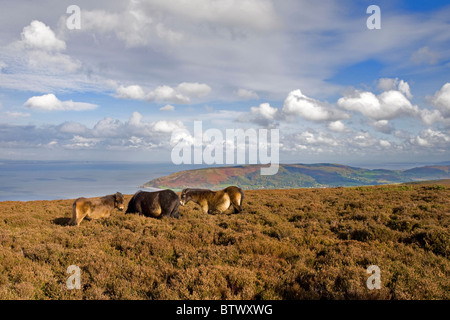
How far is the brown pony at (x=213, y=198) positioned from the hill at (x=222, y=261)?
1741 millimetres

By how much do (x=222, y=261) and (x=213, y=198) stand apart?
20.4 feet

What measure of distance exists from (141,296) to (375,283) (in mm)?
4724

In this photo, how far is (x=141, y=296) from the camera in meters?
4.77

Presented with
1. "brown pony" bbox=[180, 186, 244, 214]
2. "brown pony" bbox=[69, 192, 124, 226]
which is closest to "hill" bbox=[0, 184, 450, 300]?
"brown pony" bbox=[69, 192, 124, 226]

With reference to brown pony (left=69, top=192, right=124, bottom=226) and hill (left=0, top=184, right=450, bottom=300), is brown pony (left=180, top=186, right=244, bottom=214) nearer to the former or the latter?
hill (left=0, top=184, right=450, bottom=300)

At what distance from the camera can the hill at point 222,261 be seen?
4805 mm

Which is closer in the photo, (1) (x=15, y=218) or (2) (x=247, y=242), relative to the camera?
(2) (x=247, y=242)

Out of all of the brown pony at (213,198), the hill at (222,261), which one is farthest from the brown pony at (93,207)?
the brown pony at (213,198)

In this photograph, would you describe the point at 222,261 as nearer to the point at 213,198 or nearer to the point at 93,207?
the point at 213,198

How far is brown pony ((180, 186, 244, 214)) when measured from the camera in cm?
1220

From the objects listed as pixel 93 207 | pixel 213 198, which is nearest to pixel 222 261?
pixel 213 198

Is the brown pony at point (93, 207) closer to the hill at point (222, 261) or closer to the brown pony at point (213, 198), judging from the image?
the hill at point (222, 261)
